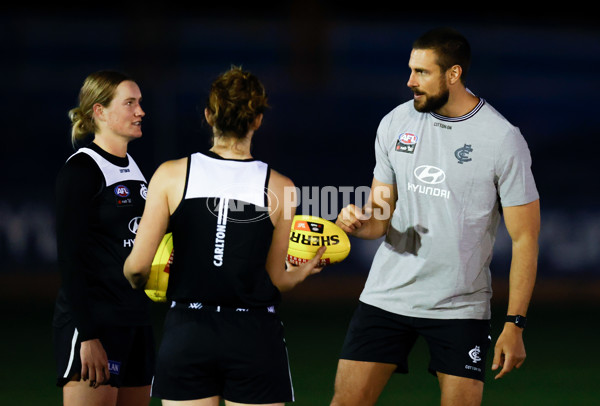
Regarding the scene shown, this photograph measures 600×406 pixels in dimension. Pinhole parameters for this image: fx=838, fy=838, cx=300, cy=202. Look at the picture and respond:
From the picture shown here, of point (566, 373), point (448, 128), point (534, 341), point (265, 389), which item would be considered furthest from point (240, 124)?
point (534, 341)

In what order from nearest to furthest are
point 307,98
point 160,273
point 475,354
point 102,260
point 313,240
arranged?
point 160,273, point 102,260, point 475,354, point 313,240, point 307,98

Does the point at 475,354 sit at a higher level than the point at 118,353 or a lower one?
higher

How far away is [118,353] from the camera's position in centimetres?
377

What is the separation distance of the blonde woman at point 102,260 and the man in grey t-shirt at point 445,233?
0.98 meters

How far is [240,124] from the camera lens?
9.97 ft

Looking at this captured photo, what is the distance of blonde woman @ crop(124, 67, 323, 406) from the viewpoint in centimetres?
302

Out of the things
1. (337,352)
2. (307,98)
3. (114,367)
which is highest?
(307,98)

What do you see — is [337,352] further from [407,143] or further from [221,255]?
[221,255]

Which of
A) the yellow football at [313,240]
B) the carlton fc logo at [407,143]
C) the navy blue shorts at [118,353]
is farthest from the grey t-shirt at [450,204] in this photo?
the navy blue shorts at [118,353]

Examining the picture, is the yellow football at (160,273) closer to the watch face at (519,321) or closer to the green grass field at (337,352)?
the watch face at (519,321)

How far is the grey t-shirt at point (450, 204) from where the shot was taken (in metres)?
3.85

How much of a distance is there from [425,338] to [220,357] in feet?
4.27

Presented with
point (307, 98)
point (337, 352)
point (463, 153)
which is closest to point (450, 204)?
point (463, 153)

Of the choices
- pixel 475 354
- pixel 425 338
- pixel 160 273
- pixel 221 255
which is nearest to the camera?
pixel 221 255
